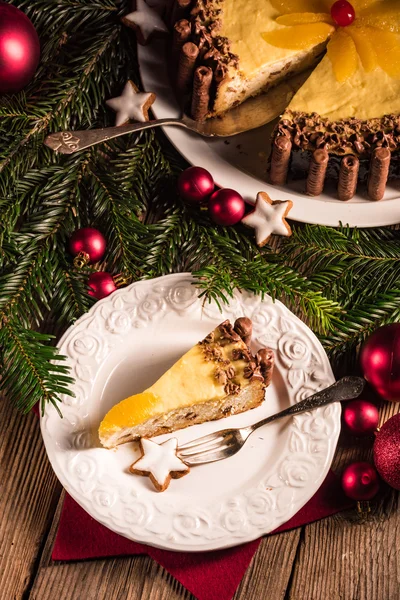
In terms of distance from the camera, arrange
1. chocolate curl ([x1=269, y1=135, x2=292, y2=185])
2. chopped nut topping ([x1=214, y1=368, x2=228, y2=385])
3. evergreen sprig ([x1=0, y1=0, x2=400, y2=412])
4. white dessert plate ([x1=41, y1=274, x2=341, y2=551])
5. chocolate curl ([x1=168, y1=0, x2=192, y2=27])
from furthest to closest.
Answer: chocolate curl ([x1=168, y1=0, x2=192, y2=27]), chocolate curl ([x1=269, y1=135, x2=292, y2=185]), evergreen sprig ([x1=0, y1=0, x2=400, y2=412]), chopped nut topping ([x1=214, y1=368, x2=228, y2=385]), white dessert plate ([x1=41, y1=274, x2=341, y2=551])

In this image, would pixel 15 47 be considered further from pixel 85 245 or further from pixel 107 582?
pixel 107 582

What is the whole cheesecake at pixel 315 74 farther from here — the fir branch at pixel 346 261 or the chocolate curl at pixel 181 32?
the fir branch at pixel 346 261

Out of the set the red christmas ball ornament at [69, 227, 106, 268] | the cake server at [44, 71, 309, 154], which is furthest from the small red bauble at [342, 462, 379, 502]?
the cake server at [44, 71, 309, 154]

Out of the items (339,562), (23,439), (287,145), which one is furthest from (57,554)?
(287,145)

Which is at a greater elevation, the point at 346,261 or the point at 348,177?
the point at 348,177

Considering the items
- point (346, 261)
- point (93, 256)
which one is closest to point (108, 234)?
point (93, 256)

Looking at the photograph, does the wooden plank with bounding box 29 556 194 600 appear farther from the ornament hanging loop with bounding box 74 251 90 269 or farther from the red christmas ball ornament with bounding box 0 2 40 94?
the red christmas ball ornament with bounding box 0 2 40 94

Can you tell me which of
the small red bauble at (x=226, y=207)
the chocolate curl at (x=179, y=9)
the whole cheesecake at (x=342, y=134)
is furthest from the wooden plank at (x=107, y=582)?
the chocolate curl at (x=179, y=9)
